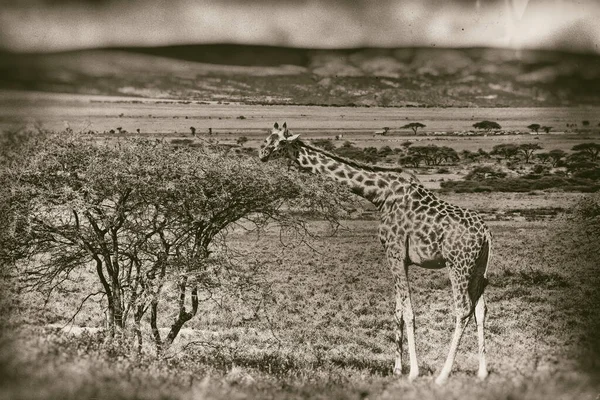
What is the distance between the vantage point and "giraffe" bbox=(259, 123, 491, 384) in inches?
401

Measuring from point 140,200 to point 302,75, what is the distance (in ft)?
14.2

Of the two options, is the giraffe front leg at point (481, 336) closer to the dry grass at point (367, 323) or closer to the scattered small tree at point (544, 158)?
the dry grass at point (367, 323)

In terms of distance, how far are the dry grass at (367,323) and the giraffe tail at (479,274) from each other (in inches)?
44.2

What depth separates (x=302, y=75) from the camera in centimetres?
1361

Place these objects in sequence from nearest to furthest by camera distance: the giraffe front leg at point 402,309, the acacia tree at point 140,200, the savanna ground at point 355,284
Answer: the giraffe front leg at point 402,309 → the acacia tree at point 140,200 → the savanna ground at point 355,284

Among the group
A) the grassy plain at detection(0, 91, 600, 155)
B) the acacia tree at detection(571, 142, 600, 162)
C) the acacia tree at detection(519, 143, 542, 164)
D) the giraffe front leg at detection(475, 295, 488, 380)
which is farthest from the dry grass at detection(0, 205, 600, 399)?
the grassy plain at detection(0, 91, 600, 155)

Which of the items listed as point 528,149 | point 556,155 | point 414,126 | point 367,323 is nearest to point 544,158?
point 556,155

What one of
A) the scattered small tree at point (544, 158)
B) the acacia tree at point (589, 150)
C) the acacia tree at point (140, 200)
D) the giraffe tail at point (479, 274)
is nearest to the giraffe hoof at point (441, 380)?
the giraffe tail at point (479, 274)

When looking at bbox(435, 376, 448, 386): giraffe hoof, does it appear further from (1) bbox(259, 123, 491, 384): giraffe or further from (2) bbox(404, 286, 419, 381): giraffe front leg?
(2) bbox(404, 286, 419, 381): giraffe front leg

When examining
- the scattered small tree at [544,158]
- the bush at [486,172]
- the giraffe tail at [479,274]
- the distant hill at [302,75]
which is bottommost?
the giraffe tail at [479,274]

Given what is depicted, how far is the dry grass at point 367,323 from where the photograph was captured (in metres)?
10.1

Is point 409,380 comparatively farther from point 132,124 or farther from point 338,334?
point 132,124

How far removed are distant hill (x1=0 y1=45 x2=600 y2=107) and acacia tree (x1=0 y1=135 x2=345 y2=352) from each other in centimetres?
211

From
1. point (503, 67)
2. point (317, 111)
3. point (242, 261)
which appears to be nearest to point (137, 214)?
point (242, 261)
